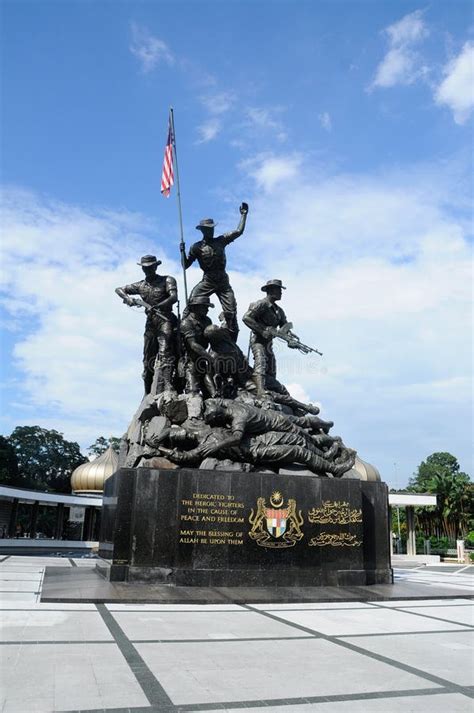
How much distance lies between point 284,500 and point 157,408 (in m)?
3.37

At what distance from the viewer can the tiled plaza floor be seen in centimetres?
372

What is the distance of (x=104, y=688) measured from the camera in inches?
153

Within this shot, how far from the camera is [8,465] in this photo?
154 ft

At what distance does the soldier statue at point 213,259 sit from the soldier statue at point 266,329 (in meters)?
0.51

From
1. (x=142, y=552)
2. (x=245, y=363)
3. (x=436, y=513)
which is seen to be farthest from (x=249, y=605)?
(x=436, y=513)

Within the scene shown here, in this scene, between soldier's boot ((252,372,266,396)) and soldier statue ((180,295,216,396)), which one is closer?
soldier statue ((180,295,216,396))

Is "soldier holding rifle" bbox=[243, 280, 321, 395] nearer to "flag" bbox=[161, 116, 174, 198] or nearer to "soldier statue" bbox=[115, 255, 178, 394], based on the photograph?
"soldier statue" bbox=[115, 255, 178, 394]

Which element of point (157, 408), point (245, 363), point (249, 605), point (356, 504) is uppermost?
point (245, 363)

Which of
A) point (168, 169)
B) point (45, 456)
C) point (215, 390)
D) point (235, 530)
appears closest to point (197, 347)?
point (215, 390)

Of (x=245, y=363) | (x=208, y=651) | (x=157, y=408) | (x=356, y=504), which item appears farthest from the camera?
(x=245, y=363)

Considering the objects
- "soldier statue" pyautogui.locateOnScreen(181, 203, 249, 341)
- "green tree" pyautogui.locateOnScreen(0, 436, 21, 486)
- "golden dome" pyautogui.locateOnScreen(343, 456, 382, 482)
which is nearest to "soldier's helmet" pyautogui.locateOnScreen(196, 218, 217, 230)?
"soldier statue" pyautogui.locateOnScreen(181, 203, 249, 341)

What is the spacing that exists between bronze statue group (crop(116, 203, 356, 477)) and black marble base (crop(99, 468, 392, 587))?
528 mm

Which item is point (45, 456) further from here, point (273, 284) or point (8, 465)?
point (273, 284)

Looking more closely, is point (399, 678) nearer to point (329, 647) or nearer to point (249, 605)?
point (329, 647)
